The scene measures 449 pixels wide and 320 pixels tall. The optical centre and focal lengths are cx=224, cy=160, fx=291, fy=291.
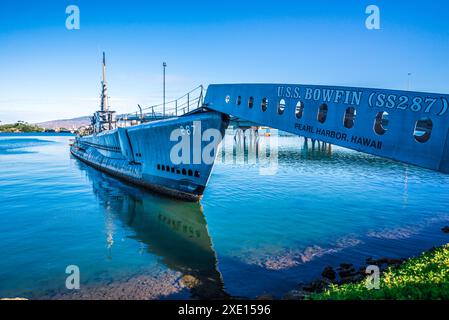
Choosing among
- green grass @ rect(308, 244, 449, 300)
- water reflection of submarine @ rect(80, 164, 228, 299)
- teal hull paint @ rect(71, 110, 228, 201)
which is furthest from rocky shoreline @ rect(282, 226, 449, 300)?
teal hull paint @ rect(71, 110, 228, 201)

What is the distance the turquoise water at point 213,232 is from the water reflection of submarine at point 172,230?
75mm

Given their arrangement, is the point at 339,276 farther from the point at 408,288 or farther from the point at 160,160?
the point at 160,160

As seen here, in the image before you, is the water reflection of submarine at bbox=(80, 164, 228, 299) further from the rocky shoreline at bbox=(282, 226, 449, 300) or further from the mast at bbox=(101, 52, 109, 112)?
the mast at bbox=(101, 52, 109, 112)

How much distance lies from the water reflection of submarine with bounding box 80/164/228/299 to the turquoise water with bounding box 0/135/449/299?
7cm

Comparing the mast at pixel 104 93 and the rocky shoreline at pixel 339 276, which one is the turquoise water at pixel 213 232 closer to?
the rocky shoreline at pixel 339 276

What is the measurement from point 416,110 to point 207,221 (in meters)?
14.4

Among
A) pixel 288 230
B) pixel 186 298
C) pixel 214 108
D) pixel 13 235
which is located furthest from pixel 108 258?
pixel 214 108

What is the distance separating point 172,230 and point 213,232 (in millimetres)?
2687

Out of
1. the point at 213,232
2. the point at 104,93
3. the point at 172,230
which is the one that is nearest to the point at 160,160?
the point at 172,230

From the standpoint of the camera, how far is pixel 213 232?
18.6m

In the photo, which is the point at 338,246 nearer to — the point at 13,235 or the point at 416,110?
the point at 416,110

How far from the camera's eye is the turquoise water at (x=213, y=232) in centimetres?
1284

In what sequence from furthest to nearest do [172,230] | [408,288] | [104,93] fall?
[104,93], [172,230], [408,288]

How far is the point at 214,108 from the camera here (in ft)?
69.3
